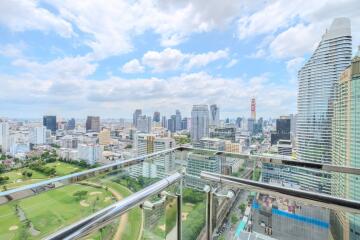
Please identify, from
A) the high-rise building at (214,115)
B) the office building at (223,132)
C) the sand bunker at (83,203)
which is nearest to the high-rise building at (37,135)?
the office building at (223,132)

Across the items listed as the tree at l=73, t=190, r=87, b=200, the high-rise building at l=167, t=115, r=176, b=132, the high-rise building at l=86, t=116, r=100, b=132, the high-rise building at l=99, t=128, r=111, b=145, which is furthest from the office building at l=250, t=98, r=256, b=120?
the tree at l=73, t=190, r=87, b=200

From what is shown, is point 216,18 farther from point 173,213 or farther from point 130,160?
point 173,213

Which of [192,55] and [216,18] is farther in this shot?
[192,55]

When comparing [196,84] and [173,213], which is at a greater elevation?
[196,84]

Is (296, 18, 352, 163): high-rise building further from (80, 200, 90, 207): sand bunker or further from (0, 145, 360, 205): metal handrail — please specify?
(80, 200, 90, 207): sand bunker

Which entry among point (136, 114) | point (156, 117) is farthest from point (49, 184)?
point (156, 117)

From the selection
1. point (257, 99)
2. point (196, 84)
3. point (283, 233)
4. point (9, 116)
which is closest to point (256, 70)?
point (257, 99)

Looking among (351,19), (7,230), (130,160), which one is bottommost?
(7,230)
